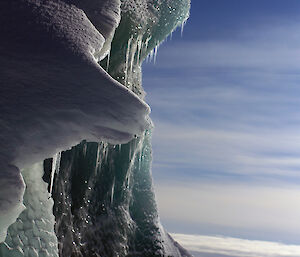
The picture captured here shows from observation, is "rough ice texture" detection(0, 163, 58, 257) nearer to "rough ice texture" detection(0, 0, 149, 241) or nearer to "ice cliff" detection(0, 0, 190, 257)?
"ice cliff" detection(0, 0, 190, 257)

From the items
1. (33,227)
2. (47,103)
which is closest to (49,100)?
(47,103)

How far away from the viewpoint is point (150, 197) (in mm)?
5594

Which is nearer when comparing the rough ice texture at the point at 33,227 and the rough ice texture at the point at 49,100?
the rough ice texture at the point at 49,100

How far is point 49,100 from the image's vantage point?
2172mm

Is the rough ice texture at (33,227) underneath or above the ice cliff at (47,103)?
underneath

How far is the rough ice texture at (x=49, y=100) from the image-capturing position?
81.4 inches

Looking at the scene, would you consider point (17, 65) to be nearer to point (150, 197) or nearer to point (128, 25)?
point (128, 25)

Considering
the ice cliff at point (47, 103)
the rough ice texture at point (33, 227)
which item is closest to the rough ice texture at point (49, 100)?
the ice cliff at point (47, 103)

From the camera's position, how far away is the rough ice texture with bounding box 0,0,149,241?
81.4 inches

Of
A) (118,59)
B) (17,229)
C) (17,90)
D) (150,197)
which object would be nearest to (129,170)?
(150,197)

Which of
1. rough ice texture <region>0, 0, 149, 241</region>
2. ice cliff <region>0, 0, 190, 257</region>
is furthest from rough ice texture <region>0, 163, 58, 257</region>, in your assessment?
rough ice texture <region>0, 0, 149, 241</region>

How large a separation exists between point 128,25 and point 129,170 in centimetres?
139

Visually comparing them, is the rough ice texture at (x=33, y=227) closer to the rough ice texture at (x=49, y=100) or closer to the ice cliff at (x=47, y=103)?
the ice cliff at (x=47, y=103)

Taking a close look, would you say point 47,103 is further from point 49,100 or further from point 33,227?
point 33,227
